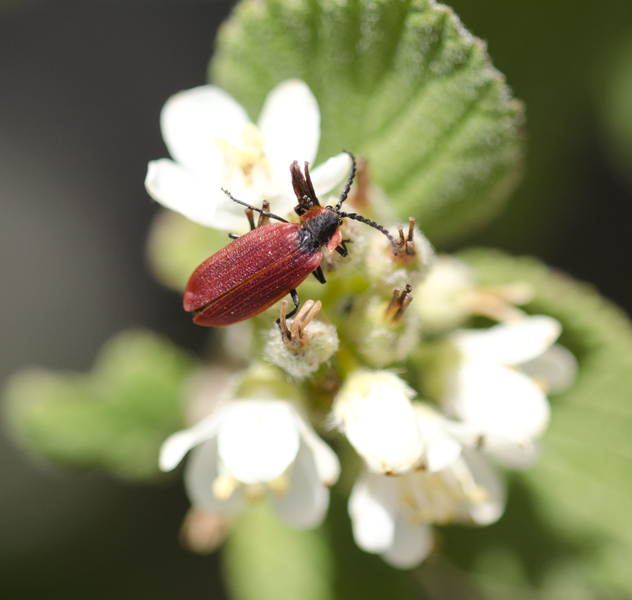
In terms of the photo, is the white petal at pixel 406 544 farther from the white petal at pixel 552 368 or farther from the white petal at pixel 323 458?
the white petal at pixel 552 368

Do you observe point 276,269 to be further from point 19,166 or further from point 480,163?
point 19,166

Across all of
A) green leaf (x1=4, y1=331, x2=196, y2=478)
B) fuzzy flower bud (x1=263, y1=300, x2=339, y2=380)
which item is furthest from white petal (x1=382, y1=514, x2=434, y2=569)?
green leaf (x1=4, y1=331, x2=196, y2=478)

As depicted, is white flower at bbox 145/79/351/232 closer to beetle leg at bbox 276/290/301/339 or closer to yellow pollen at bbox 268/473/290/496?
beetle leg at bbox 276/290/301/339

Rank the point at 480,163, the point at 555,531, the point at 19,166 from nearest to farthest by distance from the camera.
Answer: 1. the point at 480,163
2. the point at 555,531
3. the point at 19,166

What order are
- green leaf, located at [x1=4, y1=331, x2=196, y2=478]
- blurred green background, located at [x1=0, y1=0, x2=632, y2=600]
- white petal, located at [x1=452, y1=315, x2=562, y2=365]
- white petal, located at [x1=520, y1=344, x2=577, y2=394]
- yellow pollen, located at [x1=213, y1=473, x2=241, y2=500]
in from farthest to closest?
blurred green background, located at [x1=0, y1=0, x2=632, y2=600] < green leaf, located at [x1=4, y1=331, x2=196, y2=478] < white petal, located at [x1=520, y1=344, x2=577, y2=394] < white petal, located at [x1=452, y1=315, x2=562, y2=365] < yellow pollen, located at [x1=213, y1=473, x2=241, y2=500]

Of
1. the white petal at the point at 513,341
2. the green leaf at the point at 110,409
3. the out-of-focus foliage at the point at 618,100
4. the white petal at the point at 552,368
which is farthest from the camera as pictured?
the out-of-focus foliage at the point at 618,100

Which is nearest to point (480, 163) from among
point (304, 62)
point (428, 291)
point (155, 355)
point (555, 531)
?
point (428, 291)

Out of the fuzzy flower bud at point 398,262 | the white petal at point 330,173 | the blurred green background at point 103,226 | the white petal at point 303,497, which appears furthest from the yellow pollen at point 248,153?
the blurred green background at point 103,226
